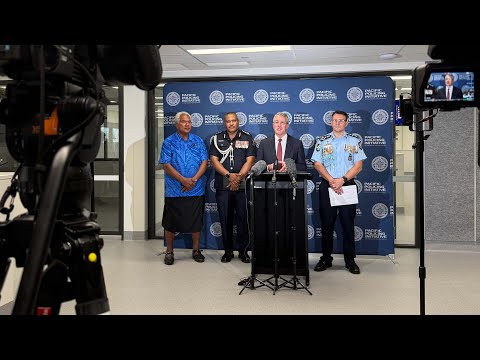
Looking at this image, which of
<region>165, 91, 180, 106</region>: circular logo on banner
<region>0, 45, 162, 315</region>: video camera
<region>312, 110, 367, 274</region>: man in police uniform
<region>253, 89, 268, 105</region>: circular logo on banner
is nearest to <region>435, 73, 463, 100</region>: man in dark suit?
<region>0, 45, 162, 315</region>: video camera

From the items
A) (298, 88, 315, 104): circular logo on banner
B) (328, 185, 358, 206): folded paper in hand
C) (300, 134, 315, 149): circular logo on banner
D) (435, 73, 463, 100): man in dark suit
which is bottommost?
(328, 185, 358, 206): folded paper in hand

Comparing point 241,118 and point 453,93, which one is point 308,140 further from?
point 453,93

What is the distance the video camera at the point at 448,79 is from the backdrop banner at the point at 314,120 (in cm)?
385

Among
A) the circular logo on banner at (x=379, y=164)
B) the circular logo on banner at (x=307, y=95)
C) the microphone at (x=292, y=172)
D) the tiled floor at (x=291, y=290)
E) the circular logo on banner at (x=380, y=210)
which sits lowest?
the tiled floor at (x=291, y=290)

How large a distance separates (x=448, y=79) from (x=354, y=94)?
4.27 m

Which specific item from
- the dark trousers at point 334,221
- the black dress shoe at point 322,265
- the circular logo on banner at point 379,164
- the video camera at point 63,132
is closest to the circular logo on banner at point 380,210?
the circular logo on banner at point 379,164

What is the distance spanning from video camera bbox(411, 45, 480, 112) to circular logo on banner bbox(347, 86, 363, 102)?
153 inches

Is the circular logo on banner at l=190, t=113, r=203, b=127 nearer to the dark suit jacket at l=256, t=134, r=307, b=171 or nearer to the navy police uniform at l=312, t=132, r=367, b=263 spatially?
the dark suit jacket at l=256, t=134, r=307, b=171

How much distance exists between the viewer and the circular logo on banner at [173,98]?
621 cm

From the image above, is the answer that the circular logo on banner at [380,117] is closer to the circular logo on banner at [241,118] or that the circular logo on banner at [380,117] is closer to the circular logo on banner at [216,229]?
the circular logo on banner at [241,118]

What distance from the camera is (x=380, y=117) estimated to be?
5.82 m

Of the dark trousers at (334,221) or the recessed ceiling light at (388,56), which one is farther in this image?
the recessed ceiling light at (388,56)

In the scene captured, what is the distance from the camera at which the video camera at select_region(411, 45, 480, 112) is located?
1167 mm
